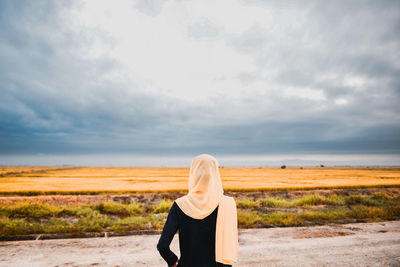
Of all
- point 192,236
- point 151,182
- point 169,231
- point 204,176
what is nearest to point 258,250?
point 192,236

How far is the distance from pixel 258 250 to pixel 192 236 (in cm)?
480

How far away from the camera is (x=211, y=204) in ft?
7.93

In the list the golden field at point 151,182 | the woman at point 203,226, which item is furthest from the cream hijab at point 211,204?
the golden field at point 151,182

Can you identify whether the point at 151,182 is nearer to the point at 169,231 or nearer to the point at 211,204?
the point at 169,231

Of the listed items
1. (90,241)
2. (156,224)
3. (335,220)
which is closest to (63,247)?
(90,241)

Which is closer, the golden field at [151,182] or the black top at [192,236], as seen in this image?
the black top at [192,236]

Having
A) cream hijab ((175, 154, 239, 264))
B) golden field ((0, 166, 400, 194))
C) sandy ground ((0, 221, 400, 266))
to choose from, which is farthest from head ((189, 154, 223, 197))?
golden field ((0, 166, 400, 194))

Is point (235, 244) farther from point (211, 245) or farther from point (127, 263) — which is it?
point (127, 263)

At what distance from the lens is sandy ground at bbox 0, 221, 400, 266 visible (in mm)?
5652

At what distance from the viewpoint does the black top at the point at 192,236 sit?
8.08ft

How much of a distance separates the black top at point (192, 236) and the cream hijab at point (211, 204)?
0.20 ft

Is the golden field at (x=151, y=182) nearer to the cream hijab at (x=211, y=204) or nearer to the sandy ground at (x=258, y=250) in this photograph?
the sandy ground at (x=258, y=250)

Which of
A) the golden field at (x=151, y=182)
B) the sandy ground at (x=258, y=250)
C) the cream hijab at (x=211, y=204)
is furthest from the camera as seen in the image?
the golden field at (x=151, y=182)

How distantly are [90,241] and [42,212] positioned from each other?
516 centimetres
